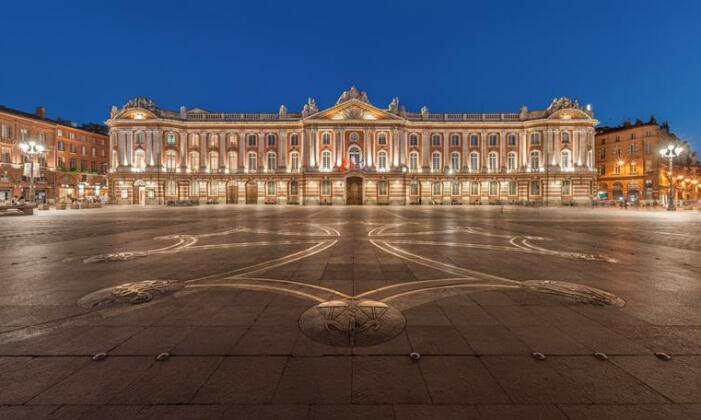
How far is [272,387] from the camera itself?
2.99 metres

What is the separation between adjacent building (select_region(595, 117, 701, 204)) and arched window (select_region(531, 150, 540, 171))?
43.7 ft

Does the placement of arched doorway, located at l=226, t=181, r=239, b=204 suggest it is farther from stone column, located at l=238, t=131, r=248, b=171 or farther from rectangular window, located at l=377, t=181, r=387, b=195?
rectangular window, located at l=377, t=181, r=387, b=195

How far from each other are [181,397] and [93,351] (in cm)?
162

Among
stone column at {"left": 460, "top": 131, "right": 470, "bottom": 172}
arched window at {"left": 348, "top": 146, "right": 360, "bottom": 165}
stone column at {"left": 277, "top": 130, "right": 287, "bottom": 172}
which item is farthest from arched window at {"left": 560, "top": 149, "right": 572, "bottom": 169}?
stone column at {"left": 277, "top": 130, "right": 287, "bottom": 172}

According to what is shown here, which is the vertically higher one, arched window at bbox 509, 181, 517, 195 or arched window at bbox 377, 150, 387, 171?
arched window at bbox 377, 150, 387, 171

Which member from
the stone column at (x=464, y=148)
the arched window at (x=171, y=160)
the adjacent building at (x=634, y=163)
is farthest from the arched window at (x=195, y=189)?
the adjacent building at (x=634, y=163)

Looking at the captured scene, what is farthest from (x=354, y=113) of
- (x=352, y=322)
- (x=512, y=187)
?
(x=352, y=322)

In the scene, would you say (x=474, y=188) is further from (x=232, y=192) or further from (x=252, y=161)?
(x=232, y=192)

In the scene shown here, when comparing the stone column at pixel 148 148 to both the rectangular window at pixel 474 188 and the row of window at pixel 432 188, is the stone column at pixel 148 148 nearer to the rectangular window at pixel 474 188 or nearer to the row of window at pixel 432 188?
the row of window at pixel 432 188

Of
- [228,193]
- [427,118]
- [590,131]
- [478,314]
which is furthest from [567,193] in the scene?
[478,314]

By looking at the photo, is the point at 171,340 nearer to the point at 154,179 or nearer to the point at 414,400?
the point at 414,400

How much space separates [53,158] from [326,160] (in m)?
47.5

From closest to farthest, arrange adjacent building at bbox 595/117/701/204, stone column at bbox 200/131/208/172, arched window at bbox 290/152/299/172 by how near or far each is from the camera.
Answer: stone column at bbox 200/131/208/172 < arched window at bbox 290/152/299/172 < adjacent building at bbox 595/117/701/204

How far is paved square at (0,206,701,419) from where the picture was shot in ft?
9.14
